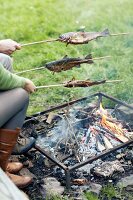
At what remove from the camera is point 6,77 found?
137 inches

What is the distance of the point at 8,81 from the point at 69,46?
3.94 meters

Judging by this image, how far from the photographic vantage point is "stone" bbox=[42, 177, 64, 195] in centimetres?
395

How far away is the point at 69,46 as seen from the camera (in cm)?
733

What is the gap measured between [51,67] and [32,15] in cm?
465

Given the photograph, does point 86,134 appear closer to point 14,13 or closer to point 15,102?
point 15,102

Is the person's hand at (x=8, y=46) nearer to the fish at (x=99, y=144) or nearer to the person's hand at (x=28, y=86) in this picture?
the person's hand at (x=28, y=86)

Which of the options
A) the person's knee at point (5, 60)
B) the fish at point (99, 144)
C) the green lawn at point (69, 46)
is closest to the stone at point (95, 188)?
the fish at point (99, 144)

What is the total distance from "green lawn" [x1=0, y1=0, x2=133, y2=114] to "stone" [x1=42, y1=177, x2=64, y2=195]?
1612mm

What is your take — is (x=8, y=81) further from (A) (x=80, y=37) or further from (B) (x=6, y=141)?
(A) (x=80, y=37)

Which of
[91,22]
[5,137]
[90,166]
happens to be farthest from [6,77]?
[91,22]

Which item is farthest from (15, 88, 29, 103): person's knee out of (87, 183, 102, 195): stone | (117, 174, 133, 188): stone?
(117, 174, 133, 188): stone

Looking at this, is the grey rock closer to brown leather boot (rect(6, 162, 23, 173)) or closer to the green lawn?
the green lawn

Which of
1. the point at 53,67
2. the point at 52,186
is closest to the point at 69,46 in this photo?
the point at 53,67

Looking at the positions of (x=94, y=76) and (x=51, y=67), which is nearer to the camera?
(x=51, y=67)
